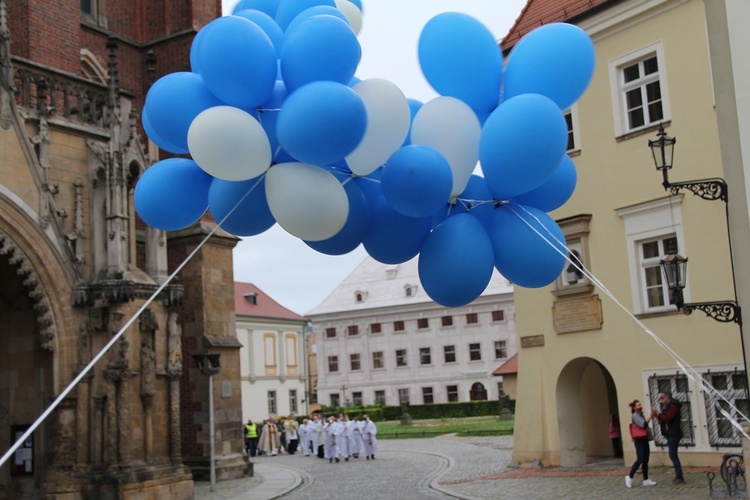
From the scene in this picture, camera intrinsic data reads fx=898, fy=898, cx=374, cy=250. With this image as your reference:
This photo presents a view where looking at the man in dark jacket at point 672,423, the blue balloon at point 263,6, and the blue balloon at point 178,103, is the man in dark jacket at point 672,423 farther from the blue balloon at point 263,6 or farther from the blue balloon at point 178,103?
the blue balloon at point 178,103

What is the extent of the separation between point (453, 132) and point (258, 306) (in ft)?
214

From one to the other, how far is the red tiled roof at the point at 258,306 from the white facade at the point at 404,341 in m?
3.14

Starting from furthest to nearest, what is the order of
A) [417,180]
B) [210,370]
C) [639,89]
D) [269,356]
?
[269,356], [210,370], [639,89], [417,180]

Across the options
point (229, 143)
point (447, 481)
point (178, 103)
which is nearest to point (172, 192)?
point (178, 103)

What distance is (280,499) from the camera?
57.7 ft

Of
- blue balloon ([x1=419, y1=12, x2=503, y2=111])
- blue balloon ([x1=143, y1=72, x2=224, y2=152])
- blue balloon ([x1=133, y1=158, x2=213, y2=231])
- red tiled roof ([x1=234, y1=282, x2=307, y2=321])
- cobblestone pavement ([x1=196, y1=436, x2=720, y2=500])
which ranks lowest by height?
cobblestone pavement ([x1=196, y1=436, x2=720, y2=500])

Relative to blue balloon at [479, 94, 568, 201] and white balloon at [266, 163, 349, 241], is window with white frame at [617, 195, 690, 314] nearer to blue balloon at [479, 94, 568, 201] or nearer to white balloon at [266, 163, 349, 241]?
blue balloon at [479, 94, 568, 201]

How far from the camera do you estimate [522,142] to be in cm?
674

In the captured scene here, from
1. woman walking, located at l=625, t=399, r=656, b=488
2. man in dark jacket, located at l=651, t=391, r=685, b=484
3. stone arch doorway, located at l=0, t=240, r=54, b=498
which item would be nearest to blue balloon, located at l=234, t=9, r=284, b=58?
stone arch doorway, located at l=0, t=240, r=54, b=498

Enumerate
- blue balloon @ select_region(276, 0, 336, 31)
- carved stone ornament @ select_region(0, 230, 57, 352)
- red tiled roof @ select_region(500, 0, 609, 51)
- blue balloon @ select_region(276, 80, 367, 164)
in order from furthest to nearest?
red tiled roof @ select_region(500, 0, 609, 51), carved stone ornament @ select_region(0, 230, 57, 352), blue balloon @ select_region(276, 0, 336, 31), blue balloon @ select_region(276, 80, 367, 164)

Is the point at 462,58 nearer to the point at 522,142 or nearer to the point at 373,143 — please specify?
the point at 522,142

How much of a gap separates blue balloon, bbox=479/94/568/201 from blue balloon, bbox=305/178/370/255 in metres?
1.02

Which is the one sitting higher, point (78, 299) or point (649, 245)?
point (649, 245)

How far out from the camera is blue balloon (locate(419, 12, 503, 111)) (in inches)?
286
